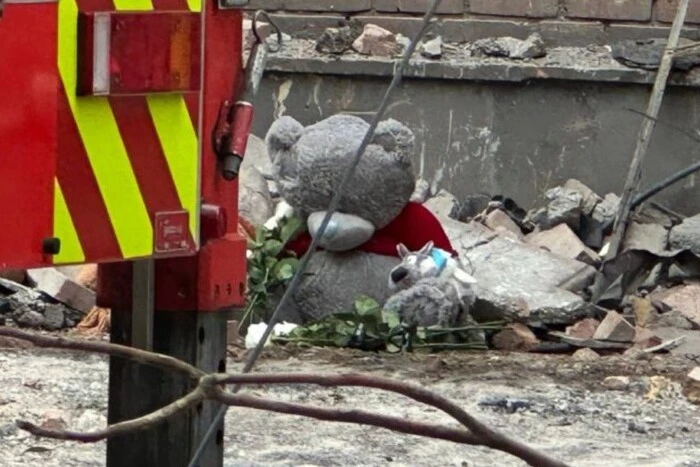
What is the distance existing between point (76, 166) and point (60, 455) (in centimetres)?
208

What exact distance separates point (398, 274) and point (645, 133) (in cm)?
188

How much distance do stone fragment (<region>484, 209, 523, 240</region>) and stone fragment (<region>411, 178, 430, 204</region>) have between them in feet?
1.14

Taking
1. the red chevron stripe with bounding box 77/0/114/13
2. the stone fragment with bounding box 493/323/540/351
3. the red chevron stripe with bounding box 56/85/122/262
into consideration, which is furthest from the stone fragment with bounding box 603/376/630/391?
the red chevron stripe with bounding box 77/0/114/13

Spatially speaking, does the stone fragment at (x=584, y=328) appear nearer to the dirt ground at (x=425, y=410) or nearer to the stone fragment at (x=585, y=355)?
the stone fragment at (x=585, y=355)

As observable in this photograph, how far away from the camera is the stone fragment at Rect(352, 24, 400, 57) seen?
7.95 metres

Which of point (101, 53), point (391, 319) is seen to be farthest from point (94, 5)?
point (391, 319)

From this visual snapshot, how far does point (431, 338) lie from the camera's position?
5.98 metres

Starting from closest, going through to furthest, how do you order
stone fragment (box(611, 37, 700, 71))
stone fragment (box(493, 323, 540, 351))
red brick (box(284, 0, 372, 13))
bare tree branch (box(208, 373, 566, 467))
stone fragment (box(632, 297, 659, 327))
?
1. bare tree branch (box(208, 373, 566, 467))
2. stone fragment (box(493, 323, 540, 351))
3. stone fragment (box(632, 297, 659, 327))
4. stone fragment (box(611, 37, 700, 71))
5. red brick (box(284, 0, 372, 13))

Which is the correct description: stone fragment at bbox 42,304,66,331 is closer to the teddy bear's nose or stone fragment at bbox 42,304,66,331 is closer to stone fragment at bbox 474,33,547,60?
the teddy bear's nose

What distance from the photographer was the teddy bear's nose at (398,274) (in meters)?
6.15

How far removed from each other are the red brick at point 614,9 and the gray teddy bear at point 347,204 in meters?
2.05

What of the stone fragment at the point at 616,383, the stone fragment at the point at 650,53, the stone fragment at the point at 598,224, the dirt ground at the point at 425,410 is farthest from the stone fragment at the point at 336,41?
the stone fragment at the point at 616,383

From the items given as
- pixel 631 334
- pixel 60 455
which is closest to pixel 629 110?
pixel 631 334

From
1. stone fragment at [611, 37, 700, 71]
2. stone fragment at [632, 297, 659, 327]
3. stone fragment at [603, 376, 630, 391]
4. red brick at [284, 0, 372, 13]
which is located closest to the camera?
stone fragment at [603, 376, 630, 391]
